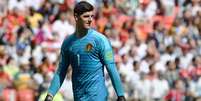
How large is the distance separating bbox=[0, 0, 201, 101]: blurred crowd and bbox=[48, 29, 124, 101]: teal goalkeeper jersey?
18.4ft

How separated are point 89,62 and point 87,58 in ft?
0.18

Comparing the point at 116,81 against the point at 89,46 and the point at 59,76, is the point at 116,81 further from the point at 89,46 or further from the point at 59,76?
the point at 59,76

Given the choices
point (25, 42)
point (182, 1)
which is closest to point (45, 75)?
point (25, 42)

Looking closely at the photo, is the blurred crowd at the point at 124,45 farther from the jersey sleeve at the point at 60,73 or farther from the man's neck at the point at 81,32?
the man's neck at the point at 81,32

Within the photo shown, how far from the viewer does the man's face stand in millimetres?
8375

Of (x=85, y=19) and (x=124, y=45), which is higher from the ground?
(x=85, y=19)

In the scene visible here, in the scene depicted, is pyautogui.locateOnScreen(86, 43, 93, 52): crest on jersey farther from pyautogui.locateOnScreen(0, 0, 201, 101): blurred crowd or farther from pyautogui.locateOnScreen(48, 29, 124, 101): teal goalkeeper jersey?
pyautogui.locateOnScreen(0, 0, 201, 101): blurred crowd

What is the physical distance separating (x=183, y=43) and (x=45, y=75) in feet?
13.6

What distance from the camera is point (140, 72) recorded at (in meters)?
17.0

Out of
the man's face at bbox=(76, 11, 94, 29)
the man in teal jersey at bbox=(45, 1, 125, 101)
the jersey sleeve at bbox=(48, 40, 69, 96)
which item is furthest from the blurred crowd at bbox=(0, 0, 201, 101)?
the man's face at bbox=(76, 11, 94, 29)

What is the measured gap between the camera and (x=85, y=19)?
8398 mm

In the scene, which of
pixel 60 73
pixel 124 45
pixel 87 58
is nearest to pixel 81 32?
pixel 87 58

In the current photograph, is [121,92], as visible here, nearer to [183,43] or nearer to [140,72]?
[140,72]

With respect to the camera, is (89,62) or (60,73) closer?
(89,62)
